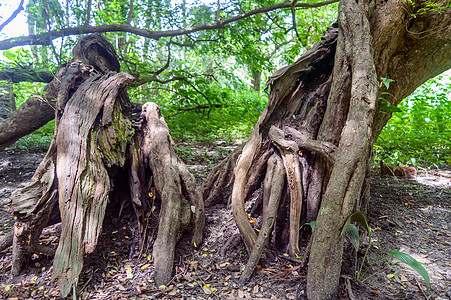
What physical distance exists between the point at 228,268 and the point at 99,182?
1231 millimetres

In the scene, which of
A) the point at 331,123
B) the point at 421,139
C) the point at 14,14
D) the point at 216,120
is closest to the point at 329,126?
the point at 331,123

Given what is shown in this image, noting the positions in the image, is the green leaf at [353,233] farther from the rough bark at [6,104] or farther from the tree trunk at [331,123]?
the rough bark at [6,104]

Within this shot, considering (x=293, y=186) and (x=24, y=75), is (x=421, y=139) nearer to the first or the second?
(x=293, y=186)

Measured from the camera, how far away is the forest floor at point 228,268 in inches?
71.1

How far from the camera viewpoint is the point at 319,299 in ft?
5.45

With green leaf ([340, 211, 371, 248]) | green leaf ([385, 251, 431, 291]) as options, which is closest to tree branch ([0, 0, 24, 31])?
green leaf ([340, 211, 371, 248])

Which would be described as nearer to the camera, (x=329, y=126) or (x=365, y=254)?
(x=365, y=254)

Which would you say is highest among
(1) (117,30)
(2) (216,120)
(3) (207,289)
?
(1) (117,30)

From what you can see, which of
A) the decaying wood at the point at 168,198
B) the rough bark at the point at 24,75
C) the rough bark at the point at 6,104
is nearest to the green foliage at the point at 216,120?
the rough bark at the point at 24,75

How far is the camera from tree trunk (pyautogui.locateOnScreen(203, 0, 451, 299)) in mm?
1712

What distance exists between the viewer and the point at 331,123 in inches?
92.1

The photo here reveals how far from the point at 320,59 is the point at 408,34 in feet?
2.93

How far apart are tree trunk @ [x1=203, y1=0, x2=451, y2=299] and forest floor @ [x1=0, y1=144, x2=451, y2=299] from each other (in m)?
0.19

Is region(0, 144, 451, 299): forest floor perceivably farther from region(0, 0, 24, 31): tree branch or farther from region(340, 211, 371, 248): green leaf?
region(0, 0, 24, 31): tree branch
